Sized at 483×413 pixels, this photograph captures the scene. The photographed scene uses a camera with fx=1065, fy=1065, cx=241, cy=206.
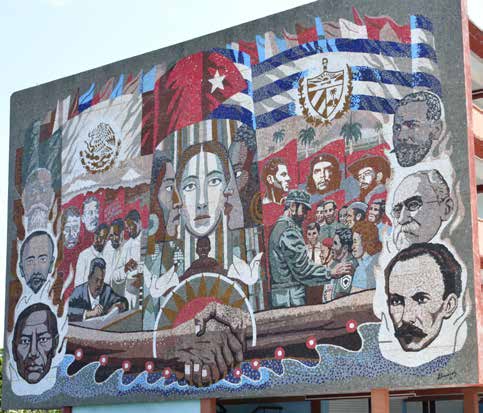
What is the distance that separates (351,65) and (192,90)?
194 inches

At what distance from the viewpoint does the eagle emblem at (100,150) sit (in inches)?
1163

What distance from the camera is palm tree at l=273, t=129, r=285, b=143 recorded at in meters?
26.0

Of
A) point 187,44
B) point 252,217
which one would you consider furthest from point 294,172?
point 187,44

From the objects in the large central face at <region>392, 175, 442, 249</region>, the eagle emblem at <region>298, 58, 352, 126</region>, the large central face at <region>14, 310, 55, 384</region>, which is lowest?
the large central face at <region>14, 310, 55, 384</region>

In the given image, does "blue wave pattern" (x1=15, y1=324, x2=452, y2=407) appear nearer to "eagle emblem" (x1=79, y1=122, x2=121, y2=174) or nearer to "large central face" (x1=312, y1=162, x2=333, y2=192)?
"large central face" (x1=312, y1=162, x2=333, y2=192)

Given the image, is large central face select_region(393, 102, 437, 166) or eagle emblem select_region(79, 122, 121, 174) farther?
eagle emblem select_region(79, 122, 121, 174)

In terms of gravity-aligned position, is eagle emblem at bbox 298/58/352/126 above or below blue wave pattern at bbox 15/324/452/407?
above

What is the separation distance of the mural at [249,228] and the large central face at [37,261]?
64 millimetres

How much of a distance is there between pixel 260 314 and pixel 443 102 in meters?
6.65

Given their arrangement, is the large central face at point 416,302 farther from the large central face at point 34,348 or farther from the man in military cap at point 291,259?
the large central face at point 34,348

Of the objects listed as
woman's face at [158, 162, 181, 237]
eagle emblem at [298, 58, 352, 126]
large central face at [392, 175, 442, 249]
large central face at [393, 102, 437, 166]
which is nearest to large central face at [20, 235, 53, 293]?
woman's face at [158, 162, 181, 237]

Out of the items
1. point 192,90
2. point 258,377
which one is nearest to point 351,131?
point 192,90

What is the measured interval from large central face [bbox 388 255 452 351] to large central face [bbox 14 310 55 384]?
35.9 ft

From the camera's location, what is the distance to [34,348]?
3031 centimetres
